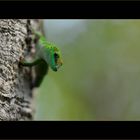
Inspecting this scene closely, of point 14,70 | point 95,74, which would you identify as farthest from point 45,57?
point 95,74

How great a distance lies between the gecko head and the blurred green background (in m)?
3.47

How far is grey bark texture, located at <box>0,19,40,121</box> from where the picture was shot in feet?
6.75

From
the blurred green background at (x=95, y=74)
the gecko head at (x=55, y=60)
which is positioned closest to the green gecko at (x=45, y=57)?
the gecko head at (x=55, y=60)

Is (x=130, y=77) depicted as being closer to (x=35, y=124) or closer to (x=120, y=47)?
(x=120, y=47)

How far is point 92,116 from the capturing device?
18.8ft

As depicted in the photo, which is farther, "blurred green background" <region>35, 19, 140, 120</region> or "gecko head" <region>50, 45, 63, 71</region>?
"blurred green background" <region>35, 19, 140, 120</region>

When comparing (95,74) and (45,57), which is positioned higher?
(95,74)

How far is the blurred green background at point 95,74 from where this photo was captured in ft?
19.3

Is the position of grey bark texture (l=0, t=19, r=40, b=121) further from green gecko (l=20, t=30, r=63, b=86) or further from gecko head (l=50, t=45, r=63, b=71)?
gecko head (l=50, t=45, r=63, b=71)

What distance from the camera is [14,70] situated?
2.19 metres

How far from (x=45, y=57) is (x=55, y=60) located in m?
0.18

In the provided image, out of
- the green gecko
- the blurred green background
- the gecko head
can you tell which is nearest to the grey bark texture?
the green gecko

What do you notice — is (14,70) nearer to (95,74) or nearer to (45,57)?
(45,57)

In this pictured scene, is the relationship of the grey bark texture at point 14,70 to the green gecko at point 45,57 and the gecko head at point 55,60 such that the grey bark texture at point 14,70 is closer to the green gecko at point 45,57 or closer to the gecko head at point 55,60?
the green gecko at point 45,57
